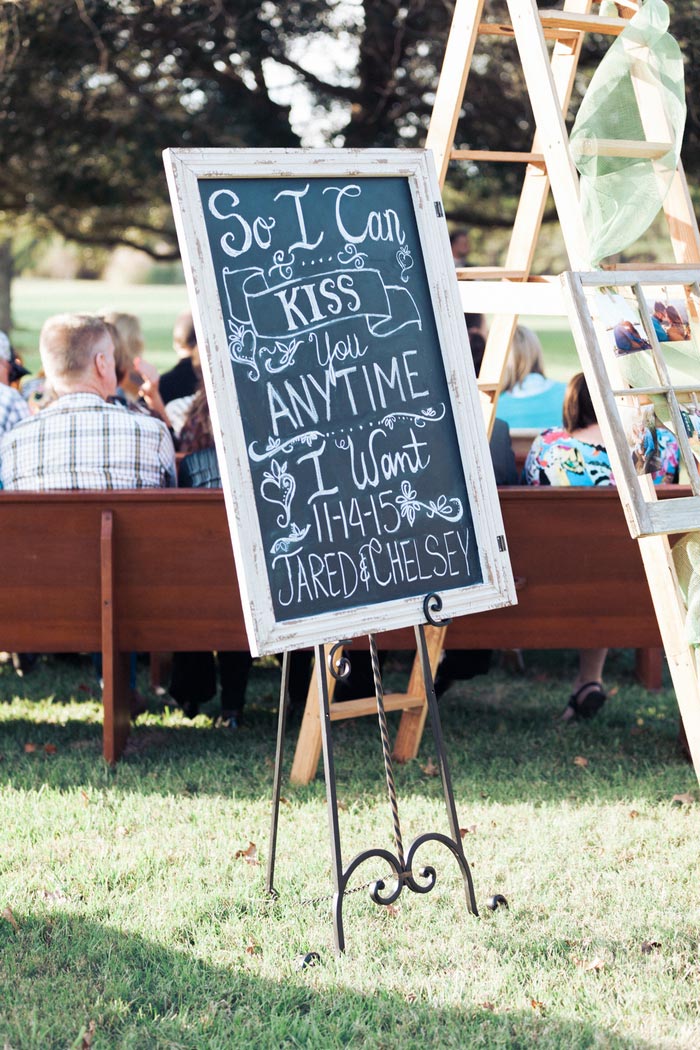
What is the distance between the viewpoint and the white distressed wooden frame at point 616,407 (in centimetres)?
303

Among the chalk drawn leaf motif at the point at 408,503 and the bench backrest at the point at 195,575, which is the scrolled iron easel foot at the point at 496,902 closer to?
the chalk drawn leaf motif at the point at 408,503

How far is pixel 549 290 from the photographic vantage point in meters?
3.44

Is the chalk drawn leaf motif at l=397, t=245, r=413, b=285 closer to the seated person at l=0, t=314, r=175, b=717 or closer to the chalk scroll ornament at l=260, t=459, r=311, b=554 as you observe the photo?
the chalk scroll ornament at l=260, t=459, r=311, b=554

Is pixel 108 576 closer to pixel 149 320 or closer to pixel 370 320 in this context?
pixel 370 320

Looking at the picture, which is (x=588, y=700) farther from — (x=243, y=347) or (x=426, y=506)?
(x=243, y=347)

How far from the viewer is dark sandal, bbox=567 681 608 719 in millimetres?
5348

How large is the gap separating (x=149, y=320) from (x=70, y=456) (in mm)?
38846

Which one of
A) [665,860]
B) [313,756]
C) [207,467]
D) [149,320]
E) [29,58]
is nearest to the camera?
[665,860]

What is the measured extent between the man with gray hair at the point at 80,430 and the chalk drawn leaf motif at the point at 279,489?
189 centimetres

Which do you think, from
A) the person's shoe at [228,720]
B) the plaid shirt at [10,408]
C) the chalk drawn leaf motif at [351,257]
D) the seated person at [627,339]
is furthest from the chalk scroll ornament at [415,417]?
the plaid shirt at [10,408]

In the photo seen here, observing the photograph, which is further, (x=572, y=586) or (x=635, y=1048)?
(x=572, y=586)

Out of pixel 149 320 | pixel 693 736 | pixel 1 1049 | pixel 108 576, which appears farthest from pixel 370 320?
pixel 149 320

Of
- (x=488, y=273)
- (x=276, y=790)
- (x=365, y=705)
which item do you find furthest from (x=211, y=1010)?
(x=488, y=273)

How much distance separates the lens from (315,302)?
332cm
